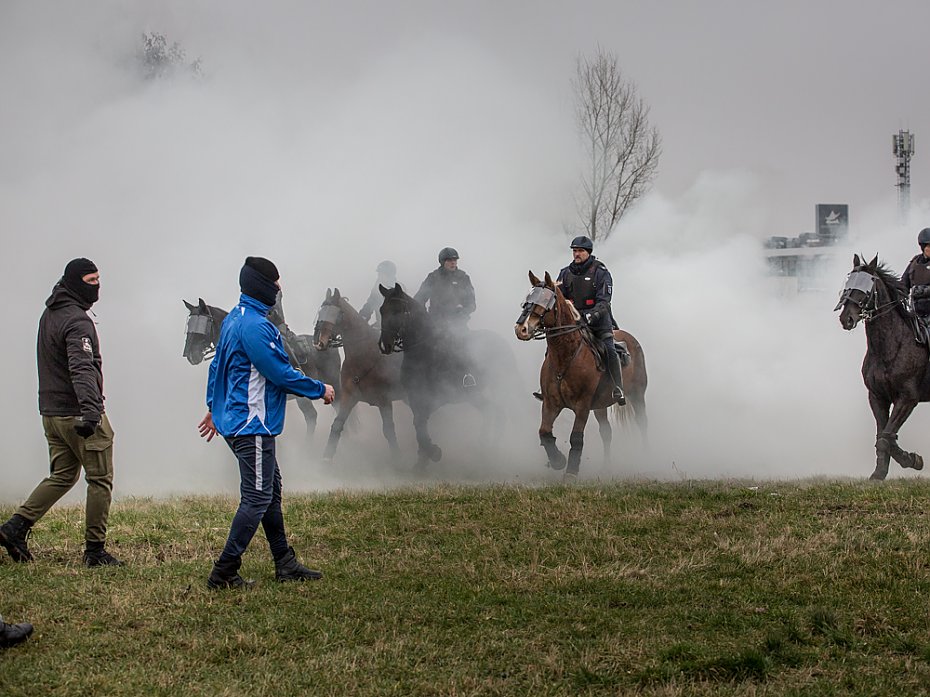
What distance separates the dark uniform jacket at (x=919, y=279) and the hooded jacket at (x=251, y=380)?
9074 mm

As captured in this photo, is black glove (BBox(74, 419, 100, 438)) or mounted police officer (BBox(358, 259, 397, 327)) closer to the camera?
black glove (BBox(74, 419, 100, 438))

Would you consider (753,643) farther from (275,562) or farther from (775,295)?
(775,295)

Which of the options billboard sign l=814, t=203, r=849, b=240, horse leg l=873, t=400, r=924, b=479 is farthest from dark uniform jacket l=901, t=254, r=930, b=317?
billboard sign l=814, t=203, r=849, b=240

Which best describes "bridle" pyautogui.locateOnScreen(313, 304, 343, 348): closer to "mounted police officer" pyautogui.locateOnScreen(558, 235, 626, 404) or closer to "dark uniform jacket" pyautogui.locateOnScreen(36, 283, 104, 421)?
"mounted police officer" pyautogui.locateOnScreen(558, 235, 626, 404)

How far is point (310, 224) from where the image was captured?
22641 mm

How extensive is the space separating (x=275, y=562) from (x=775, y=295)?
1452 cm

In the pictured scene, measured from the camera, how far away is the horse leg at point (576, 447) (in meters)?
13.8

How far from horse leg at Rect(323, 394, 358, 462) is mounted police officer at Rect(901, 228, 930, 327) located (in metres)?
7.79

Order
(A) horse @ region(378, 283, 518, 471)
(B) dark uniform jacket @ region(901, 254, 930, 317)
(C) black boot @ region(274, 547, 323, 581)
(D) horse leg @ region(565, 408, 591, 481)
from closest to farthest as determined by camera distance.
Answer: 1. (C) black boot @ region(274, 547, 323, 581)
2. (D) horse leg @ region(565, 408, 591, 481)
3. (B) dark uniform jacket @ region(901, 254, 930, 317)
4. (A) horse @ region(378, 283, 518, 471)

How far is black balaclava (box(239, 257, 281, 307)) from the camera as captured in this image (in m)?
7.64

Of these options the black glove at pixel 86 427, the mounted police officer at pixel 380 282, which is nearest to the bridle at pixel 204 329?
the mounted police officer at pixel 380 282

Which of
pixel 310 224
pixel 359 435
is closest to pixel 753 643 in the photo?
pixel 359 435

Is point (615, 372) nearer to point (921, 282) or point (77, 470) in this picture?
point (921, 282)

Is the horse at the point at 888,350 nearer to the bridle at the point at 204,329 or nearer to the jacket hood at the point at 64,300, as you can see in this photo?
the bridle at the point at 204,329
